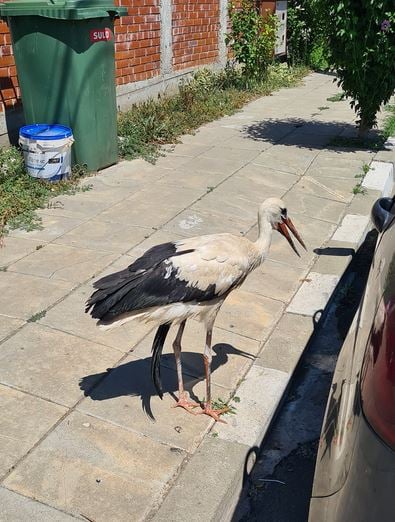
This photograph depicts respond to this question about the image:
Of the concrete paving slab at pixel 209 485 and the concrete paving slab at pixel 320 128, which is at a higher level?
the concrete paving slab at pixel 320 128

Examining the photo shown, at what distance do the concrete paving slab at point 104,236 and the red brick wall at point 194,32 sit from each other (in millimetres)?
6738

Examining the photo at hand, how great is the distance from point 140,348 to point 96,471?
1.15 m

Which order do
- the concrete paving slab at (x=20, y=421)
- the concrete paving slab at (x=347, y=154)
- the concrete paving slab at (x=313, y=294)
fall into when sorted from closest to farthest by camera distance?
the concrete paving slab at (x=20, y=421)
the concrete paving slab at (x=313, y=294)
the concrete paving slab at (x=347, y=154)

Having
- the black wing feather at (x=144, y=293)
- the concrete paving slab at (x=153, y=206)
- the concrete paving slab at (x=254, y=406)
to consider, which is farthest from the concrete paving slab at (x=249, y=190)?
the black wing feather at (x=144, y=293)

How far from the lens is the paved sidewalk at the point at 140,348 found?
2867mm

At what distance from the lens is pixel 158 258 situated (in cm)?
315

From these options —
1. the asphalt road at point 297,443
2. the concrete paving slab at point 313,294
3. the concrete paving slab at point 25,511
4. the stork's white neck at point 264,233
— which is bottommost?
the asphalt road at point 297,443

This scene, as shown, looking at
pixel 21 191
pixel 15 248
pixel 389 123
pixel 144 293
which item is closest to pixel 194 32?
pixel 389 123

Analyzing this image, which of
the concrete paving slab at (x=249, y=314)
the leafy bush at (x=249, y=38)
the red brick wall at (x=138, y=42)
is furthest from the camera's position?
the leafy bush at (x=249, y=38)

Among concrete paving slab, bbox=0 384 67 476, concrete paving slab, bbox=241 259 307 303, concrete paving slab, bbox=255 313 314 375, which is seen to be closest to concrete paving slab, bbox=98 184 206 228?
concrete paving slab, bbox=241 259 307 303

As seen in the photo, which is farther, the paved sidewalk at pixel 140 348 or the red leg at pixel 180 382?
the red leg at pixel 180 382

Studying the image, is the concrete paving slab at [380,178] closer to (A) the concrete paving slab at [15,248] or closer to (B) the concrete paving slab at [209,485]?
(A) the concrete paving slab at [15,248]

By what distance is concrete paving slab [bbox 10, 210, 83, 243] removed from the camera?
5.62m

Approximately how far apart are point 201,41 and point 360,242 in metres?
8.25
